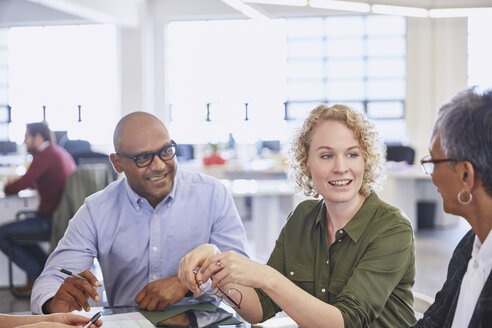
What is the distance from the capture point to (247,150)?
992cm

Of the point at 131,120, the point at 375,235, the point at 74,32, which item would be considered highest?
the point at 74,32

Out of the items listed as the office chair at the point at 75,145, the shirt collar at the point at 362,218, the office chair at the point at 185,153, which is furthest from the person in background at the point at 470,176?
the office chair at the point at 75,145

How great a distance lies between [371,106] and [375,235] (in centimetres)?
899

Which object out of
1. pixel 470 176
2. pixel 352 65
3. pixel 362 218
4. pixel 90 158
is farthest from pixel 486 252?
pixel 352 65

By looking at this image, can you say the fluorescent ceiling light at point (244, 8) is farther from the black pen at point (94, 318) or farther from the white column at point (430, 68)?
the white column at point (430, 68)

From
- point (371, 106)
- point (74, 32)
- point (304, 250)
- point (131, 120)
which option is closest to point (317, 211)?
point (304, 250)

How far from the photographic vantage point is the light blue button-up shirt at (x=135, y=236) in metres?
2.25

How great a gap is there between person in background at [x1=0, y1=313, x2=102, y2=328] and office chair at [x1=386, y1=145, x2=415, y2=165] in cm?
672

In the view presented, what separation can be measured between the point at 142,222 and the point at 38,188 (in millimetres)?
3201

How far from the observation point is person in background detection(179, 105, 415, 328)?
1.61m

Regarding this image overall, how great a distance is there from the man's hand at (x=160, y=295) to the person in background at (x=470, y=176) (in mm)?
816

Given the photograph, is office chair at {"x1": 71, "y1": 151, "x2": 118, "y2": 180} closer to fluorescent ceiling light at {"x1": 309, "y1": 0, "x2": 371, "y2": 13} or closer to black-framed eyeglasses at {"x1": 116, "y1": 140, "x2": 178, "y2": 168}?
fluorescent ceiling light at {"x1": 309, "y1": 0, "x2": 371, "y2": 13}

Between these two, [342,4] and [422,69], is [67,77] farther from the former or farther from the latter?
[342,4]

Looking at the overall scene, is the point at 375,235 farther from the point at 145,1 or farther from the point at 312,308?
the point at 145,1
